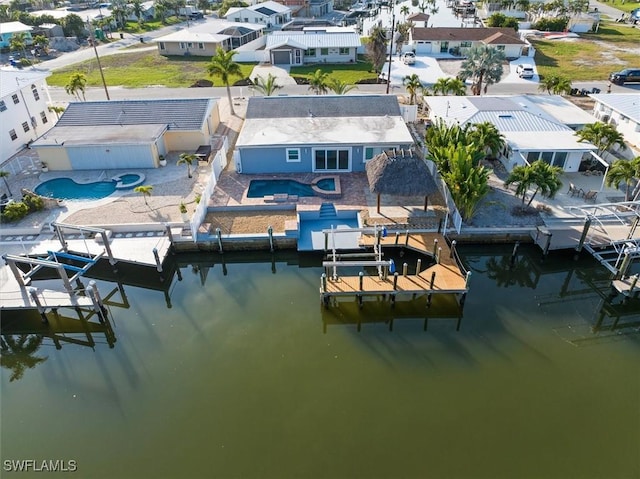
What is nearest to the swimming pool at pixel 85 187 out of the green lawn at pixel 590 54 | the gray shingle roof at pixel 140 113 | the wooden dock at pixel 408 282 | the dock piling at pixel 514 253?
the gray shingle roof at pixel 140 113

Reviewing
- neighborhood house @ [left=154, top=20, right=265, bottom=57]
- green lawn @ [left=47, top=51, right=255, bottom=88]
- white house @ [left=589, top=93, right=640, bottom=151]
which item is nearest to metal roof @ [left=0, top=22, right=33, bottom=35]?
green lawn @ [left=47, top=51, right=255, bottom=88]

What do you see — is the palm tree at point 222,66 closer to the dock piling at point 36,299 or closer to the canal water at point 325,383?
the canal water at point 325,383

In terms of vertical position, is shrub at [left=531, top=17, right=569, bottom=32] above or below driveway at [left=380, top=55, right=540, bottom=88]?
above

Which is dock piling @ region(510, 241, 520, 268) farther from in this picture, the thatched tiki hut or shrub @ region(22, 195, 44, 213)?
shrub @ region(22, 195, 44, 213)

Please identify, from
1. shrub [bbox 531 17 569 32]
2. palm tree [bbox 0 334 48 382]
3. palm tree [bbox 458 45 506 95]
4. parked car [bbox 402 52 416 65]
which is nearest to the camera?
palm tree [bbox 0 334 48 382]

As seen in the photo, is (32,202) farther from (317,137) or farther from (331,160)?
(331,160)

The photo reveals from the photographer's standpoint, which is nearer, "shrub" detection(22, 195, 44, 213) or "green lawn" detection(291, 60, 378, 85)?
"shrub" detection(22, 195, 44, 213)
